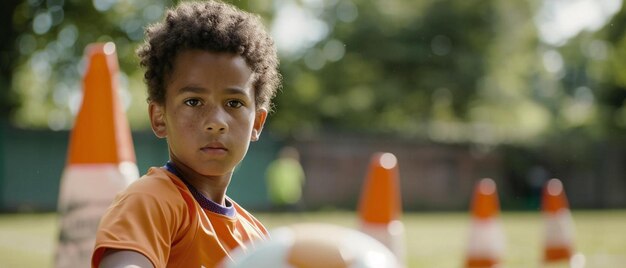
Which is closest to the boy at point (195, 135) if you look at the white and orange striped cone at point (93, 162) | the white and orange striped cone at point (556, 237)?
the white and orange striped cone at point (93, 162)

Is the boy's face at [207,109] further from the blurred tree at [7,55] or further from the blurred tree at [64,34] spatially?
the blurred tree at [7,55]

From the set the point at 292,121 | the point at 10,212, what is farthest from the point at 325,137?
the point at 292,121

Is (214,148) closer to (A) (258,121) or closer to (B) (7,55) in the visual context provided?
(A) (258,121)

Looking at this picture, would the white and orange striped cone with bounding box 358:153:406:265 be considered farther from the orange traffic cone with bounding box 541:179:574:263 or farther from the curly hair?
the orange traffic cone with bounding box 541:179:574:263

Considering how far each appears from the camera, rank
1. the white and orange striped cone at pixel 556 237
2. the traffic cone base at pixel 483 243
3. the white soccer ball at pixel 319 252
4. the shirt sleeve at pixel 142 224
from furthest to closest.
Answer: the white and orange striped cone at pixel 556 237
the traffic cone base at pixel 483 243
the shirt sleeve at pixel 142 224
the white soccer ball at pixel 319 252

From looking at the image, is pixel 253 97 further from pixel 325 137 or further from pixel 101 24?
pixel 101 24

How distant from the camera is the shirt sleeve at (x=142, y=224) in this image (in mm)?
2094

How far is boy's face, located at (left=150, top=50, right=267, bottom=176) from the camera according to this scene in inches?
96.3

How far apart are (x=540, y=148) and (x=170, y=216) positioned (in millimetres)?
30497

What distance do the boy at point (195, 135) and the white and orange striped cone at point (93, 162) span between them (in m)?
1.59

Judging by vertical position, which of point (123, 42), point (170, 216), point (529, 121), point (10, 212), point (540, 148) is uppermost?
point (529, 121)

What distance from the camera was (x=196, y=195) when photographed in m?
2.44

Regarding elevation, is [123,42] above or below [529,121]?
below

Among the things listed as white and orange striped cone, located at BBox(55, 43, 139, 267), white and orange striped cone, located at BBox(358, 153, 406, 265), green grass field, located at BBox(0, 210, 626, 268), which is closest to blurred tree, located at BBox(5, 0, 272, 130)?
green grass field, located at BBox(0, 210, 626, 268)
